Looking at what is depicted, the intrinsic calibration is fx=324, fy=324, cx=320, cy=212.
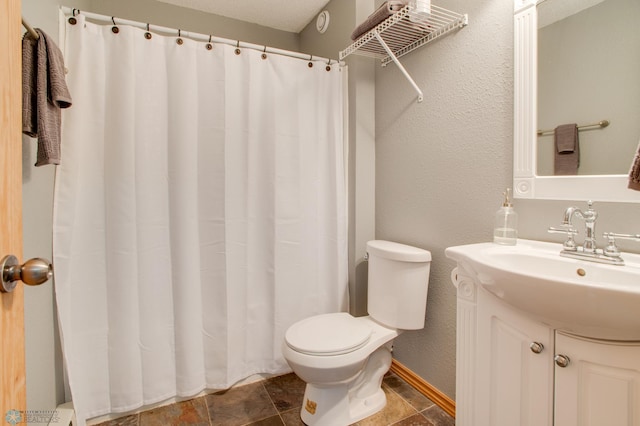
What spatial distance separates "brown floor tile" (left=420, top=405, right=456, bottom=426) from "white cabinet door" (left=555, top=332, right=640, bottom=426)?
744mm

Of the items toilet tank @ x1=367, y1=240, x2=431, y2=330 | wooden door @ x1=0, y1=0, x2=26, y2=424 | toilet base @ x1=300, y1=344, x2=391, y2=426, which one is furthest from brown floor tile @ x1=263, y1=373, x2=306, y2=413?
wooden door @ x1=0, y1=0, x2=26, y2=424

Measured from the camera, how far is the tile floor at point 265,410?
150cm

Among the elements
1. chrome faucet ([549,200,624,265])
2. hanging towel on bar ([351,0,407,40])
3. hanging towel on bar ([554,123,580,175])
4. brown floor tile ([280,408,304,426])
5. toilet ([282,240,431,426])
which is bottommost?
brown floor tile ([280,408,304,426])

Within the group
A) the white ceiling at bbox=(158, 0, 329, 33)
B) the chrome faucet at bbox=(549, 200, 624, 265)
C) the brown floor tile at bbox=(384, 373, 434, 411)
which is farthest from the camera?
the white ceiling at bbox=(158, 0, 329, 33)

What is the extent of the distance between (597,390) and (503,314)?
0.87ft

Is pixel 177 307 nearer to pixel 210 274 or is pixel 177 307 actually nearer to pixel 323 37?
pixel 210 274

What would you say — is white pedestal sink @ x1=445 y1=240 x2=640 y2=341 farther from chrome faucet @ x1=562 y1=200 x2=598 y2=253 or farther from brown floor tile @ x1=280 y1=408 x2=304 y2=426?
brown floor tile @ x1=280 y1=408 x2=304 y2=426

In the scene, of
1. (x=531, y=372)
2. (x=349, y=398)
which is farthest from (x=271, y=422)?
(x=531, y=372)

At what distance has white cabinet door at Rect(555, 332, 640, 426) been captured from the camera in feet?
2.40

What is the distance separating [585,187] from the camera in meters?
1.07

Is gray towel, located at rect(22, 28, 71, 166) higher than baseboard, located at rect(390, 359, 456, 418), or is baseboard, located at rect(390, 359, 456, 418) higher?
gray towel, located at rect(22, 28, 71, 166)

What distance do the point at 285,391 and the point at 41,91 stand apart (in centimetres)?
167

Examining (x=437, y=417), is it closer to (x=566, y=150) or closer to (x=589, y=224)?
(x=589, y=224)

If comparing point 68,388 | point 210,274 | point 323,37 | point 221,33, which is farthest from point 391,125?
point 68,388
